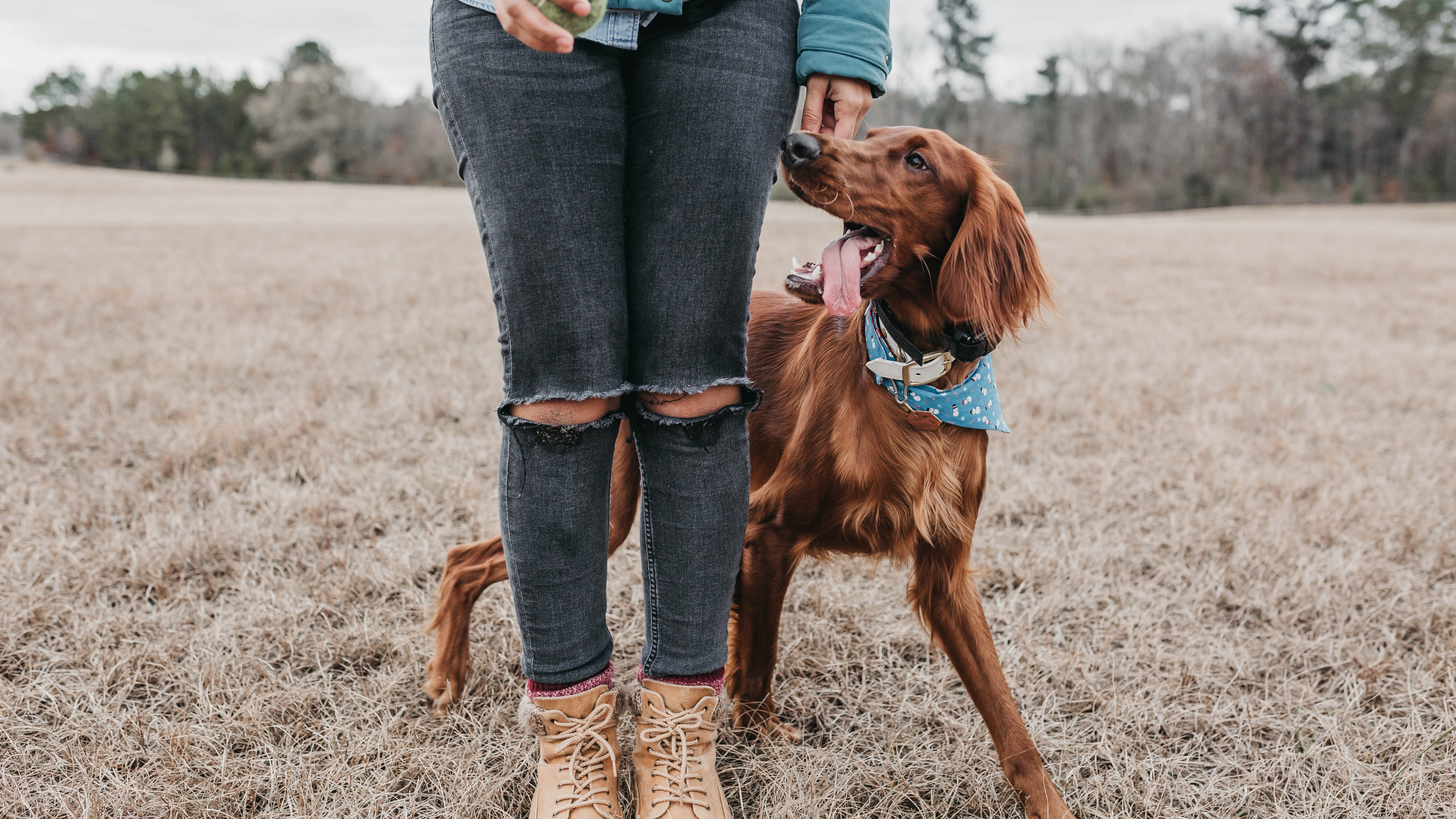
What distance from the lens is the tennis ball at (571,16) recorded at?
97cm

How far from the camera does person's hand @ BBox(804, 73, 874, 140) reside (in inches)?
53.7

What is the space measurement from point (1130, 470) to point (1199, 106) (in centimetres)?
4320

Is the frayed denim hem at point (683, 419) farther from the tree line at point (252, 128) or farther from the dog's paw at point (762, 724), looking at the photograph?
the tree line at point (252, 128)

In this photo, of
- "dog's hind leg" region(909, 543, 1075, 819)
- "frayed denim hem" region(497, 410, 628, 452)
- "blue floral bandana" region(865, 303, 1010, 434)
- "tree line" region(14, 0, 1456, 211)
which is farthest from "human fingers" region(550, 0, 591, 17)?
"tree line" region(14, 0, 1456, 211)

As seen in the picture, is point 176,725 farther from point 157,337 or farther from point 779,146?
point 157,337

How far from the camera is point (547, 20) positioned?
965 mm

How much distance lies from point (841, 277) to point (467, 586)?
1.04 meters

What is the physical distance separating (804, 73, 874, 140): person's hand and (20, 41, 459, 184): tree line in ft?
145

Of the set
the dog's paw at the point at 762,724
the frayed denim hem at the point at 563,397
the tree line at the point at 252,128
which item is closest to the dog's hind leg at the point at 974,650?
the dog's paw at the point at 762,724

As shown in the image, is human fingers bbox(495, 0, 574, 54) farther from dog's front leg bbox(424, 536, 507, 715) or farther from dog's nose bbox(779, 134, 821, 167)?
dog's front leg bbox(424, 536, 507, 715)

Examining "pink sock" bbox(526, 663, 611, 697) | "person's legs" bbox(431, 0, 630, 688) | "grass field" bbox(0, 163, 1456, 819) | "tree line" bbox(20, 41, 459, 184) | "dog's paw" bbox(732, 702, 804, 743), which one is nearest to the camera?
"person's legs" bbox(431, 0, 630, 688)

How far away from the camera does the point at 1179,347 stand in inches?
203

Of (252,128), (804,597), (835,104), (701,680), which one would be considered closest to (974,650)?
(701,680)

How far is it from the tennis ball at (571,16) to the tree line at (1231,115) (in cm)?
3280
